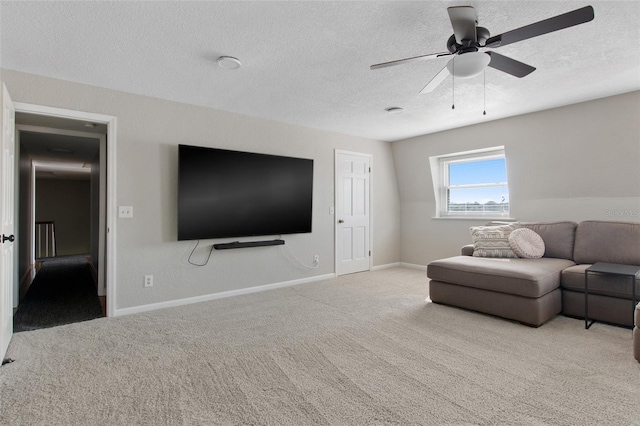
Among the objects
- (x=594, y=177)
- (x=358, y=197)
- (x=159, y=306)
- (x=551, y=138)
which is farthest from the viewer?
(x=358, y=197)

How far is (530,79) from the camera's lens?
124 inches

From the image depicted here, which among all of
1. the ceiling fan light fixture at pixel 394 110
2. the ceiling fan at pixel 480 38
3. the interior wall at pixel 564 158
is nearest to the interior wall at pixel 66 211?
the ceiling fan light fixture at pixel 394 110

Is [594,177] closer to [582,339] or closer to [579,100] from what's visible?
[579,100]

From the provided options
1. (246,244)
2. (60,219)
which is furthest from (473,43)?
(60,219)

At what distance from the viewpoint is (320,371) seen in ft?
7.32

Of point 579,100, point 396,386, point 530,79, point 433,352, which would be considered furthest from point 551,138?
point 396,386

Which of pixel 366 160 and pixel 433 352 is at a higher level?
pixel 366 160

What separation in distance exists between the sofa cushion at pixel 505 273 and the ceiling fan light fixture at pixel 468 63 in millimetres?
1990

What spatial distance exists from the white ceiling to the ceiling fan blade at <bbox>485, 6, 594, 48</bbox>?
23 centimetres

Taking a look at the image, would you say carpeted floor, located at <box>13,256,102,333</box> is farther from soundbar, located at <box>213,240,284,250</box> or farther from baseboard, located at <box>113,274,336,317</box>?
soundbar, located at <box>213,240,284,250</box>

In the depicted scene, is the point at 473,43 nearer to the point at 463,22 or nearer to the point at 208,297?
the point at 463,22

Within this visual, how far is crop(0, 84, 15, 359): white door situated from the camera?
2.35 metres

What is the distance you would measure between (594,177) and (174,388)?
16.0 ft

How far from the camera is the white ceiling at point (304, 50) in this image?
6.75ft
